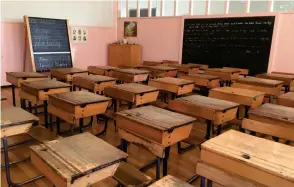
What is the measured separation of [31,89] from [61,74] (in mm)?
1304

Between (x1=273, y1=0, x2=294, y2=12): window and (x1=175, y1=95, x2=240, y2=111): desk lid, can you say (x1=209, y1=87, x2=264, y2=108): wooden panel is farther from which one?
(x1=273, y1=0, x2=294, y2=12): window

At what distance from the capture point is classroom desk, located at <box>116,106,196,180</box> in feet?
6.20

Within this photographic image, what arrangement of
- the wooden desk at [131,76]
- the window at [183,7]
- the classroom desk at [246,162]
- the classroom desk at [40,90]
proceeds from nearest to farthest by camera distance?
1. the classroom desk at [246,162]
2. the classroom desk at [40,90]
3. the wooden desk at [131,76]
4. the window at [183,7]

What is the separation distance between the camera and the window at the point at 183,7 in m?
7.01

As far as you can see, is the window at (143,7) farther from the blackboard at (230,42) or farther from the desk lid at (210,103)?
the desk lid at (210,103)

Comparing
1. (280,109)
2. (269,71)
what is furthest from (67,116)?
(269,71)

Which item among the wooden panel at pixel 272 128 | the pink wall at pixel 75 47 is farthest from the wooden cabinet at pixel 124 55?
the wooden panel at pixel 272 128

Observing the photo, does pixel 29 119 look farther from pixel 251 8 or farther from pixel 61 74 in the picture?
pixel 251 8

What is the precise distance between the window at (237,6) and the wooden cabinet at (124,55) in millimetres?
2857

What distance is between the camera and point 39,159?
1446 millimetres

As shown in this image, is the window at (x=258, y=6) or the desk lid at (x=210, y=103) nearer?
the desk lid at (x=210, y=103)

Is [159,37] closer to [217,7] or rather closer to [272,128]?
[217,7]

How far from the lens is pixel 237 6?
19.9ft

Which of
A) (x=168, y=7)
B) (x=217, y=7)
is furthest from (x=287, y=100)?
(x=168, y=7)
